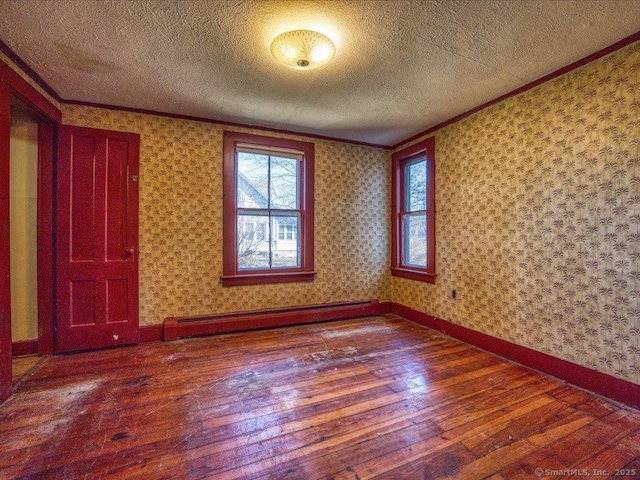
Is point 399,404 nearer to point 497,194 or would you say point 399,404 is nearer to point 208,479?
point 208,479

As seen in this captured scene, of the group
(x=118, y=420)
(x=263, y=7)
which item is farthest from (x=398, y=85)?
(x=118, y=420)

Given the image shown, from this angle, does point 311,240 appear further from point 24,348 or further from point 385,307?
point 24,348

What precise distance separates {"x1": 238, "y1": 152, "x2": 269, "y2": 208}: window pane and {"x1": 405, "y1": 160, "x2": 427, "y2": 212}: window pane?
2070 mm

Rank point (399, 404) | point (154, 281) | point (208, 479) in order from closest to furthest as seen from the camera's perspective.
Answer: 1. point (208, 479)
2. point (399, 404)
3. point (154, 281)

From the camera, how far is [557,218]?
2.49m

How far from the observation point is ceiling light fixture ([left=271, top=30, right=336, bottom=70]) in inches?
76.0

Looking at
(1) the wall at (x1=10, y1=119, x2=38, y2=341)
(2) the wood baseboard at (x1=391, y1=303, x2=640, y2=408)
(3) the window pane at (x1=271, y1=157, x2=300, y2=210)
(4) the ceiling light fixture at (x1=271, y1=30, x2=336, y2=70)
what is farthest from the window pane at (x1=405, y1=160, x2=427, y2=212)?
(1) the wall at (x1=10, y1=119, x2=38, y2=341)

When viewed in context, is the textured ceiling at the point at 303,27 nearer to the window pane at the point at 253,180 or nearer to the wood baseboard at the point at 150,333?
the window pane at the point at 253,180

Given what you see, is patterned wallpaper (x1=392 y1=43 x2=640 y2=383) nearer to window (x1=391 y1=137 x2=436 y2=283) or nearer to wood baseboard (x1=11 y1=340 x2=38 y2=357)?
window (x1=391 y1=137 x2=436 y2=283)

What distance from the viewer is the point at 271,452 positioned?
1620mm

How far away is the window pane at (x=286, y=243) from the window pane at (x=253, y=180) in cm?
31

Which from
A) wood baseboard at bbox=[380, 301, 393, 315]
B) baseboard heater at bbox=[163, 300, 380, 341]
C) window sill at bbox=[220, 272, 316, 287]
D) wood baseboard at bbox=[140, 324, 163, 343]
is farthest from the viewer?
wood baseboard at bbox=[380, 301, 393, 315]

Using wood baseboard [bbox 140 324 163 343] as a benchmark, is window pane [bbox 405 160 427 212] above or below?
above

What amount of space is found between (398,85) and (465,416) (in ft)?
8.84
